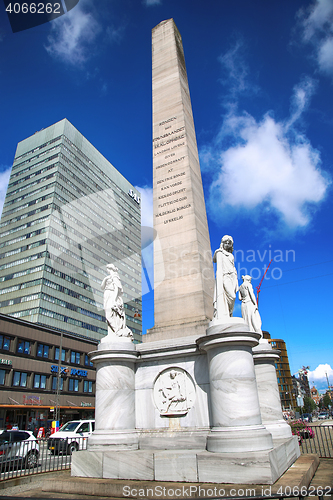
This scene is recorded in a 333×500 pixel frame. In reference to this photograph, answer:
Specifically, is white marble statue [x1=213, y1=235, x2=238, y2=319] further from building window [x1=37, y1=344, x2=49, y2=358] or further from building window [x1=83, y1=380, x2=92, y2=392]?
building window [x1=83, y1=380, x2=92, y2=392]

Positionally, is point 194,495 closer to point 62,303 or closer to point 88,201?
point 62,303

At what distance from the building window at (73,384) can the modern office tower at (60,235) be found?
20.7 metres

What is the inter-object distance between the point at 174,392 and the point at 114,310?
2.73 meters

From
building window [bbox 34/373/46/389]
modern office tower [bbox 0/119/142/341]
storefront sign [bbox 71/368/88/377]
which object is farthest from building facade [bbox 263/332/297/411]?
building window [bbox 34/373/46/389]

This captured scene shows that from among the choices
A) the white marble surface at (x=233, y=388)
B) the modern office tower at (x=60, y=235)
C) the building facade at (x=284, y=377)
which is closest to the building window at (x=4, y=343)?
the modern office tower at (x=60, y=235)

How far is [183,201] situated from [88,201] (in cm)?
8110

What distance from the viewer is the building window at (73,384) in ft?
166

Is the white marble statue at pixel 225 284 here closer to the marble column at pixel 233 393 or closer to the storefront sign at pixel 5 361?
the marble column at pixel 233 393

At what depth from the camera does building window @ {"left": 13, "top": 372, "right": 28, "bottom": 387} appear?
4159 cm

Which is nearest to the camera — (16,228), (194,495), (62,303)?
(194,495)

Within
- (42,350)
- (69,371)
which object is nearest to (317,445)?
(42,350)

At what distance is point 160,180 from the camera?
42.1ft

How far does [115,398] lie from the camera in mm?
8547

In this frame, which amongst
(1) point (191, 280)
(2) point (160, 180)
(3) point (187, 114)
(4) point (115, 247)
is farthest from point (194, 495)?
(4) point (115, 247)
